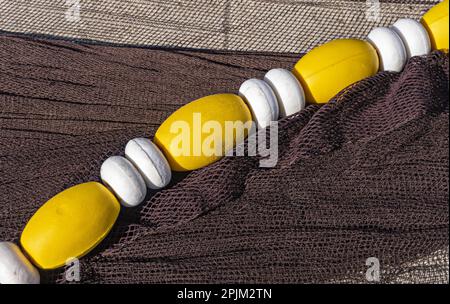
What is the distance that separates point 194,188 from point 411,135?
22.7 inches

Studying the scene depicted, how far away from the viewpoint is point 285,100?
148cm

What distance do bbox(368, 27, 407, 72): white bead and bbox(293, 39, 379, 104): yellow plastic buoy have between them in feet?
0.07

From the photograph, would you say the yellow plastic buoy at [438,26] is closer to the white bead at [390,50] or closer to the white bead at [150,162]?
the white bead at [390,50]

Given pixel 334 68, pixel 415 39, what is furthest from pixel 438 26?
pixel 334 68

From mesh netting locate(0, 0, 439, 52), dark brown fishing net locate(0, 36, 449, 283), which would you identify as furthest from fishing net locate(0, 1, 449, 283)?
mesh netting locate(0, 0, 439, 52)

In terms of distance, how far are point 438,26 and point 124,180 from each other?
0.95 m

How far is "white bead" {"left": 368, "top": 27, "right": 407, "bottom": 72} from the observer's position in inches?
59.1

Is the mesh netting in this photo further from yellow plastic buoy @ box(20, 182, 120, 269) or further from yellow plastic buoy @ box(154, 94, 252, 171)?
yellow plastic buoy @ box(20, 182, 120, 269)

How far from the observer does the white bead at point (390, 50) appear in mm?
1501

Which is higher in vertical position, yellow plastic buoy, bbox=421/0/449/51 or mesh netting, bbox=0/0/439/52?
mesh netting, bbox=0/0/439/52

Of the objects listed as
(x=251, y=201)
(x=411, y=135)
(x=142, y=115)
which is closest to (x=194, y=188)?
(x=251, y=201)

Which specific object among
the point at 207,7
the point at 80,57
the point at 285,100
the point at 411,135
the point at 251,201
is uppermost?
the point at 207,7

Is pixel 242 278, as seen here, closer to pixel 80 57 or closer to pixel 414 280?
pixel 414 280

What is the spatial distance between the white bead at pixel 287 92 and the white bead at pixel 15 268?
0.76 meters
